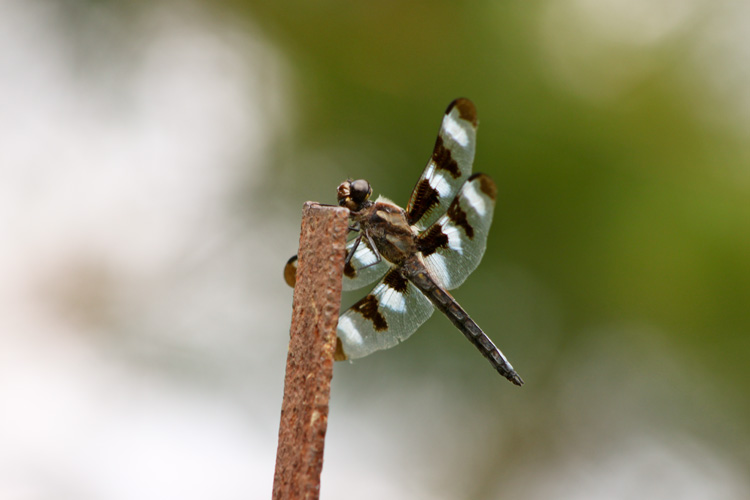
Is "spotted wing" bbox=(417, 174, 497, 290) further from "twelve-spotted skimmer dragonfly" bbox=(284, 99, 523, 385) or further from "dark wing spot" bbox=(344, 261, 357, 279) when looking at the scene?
"dark wing spot" bbox=(344, 261, 357, 279)

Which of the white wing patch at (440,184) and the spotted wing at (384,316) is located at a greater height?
the white wing patch at (440,184)

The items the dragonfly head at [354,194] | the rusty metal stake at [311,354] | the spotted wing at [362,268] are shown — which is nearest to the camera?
the rusty metal stake at [311,354]

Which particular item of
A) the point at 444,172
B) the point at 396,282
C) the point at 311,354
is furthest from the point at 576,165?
the point at 311,354

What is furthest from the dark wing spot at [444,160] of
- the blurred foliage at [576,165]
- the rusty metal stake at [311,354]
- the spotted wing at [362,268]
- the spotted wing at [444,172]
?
the blurred foliage at [576,165]

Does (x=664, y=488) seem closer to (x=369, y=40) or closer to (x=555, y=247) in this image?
(x=555, y=247)

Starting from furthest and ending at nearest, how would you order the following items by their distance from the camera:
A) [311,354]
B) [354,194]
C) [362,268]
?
[362,268], [354,194], [311,354]

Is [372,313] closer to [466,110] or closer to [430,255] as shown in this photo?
[430,255]

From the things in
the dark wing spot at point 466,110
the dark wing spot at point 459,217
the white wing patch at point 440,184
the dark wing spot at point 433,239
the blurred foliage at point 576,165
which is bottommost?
the dark wing spot at point 433,239

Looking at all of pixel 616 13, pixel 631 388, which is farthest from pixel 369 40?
pixel 631 388

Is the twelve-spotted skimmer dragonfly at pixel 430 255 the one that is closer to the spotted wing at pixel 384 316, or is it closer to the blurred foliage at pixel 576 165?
the spotted wing at pixel 384 316
